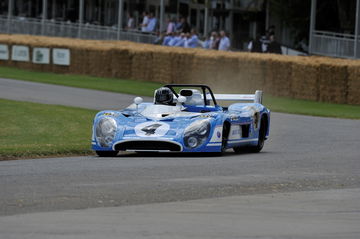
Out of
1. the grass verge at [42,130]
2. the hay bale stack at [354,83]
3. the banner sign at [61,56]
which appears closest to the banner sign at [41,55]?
the banner sign at [61,56]

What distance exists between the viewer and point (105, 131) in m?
14.0

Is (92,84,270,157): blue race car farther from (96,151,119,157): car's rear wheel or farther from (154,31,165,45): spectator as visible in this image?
(154,31,165,45): spectator

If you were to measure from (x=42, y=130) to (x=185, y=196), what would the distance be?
8876mm

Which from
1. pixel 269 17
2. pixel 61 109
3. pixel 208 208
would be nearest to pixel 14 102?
pixel 61 109

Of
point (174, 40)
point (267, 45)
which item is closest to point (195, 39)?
point (174, 40)

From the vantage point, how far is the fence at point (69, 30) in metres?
42.7

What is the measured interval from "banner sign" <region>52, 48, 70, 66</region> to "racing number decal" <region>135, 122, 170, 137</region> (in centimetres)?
2408

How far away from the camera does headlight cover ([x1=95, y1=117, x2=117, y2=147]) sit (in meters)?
14.0

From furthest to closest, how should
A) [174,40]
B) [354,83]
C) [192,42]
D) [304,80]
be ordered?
1. [174,40]
2. [192,42]
3. [304,80]
4. [354,83]

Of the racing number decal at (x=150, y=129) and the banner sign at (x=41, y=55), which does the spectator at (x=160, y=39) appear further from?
the racing number decal at (x=150, y=129)

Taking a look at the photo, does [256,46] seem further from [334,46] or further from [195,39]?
[334,46]

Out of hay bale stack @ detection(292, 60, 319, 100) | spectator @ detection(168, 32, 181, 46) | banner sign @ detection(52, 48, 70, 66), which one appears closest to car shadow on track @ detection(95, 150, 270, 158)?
hay bale stack @ detection(292, 60, 319, 100)

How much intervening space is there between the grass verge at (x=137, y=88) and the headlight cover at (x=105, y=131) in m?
10.7

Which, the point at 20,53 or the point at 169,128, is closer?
the point at 169,128
